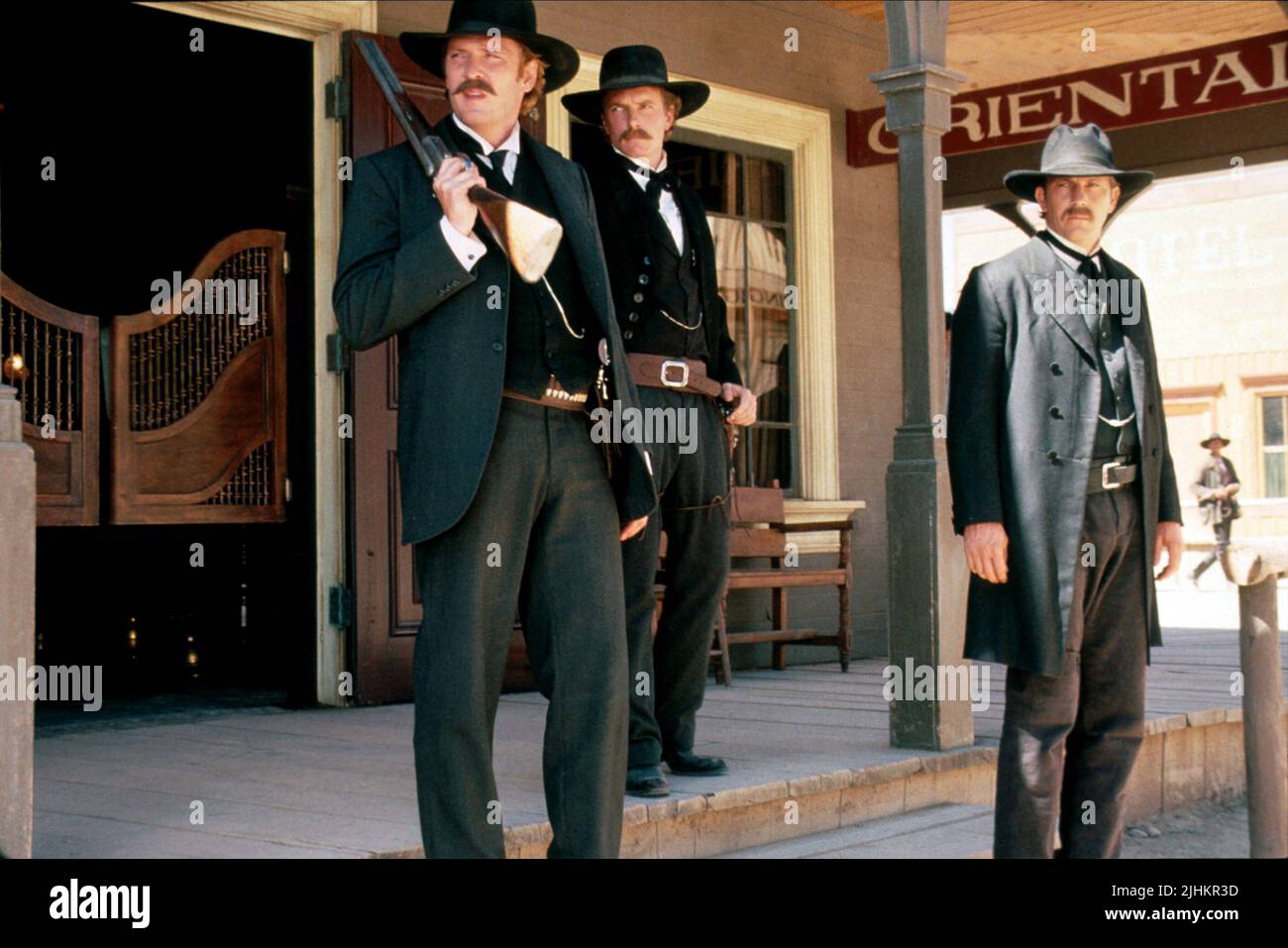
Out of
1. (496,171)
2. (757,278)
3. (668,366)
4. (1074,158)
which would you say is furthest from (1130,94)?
(496,171)

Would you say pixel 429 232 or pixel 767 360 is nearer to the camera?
pixel 429 232

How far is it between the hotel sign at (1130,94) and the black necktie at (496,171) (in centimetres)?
514

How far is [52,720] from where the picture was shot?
21.2ft

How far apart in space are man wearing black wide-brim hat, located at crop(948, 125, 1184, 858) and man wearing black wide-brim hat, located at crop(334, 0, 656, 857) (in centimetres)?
111

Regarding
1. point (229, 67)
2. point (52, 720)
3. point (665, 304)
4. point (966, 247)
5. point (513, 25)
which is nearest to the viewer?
point (513, 25)

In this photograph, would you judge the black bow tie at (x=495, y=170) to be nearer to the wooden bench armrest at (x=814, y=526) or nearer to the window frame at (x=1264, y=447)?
the wooden bench armrest at (x=814, y=526)

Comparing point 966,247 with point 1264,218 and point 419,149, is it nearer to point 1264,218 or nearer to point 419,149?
point 1264,218

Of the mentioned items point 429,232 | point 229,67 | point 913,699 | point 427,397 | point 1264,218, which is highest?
point 1264,218

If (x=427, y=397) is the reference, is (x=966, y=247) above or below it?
above

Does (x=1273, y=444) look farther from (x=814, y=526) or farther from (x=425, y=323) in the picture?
(x=425, y=323)

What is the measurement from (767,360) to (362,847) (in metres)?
5.33

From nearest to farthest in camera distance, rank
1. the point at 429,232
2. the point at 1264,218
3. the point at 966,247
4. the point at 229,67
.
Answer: the point at 429,232, the point at 229,67, the point at 1264,218, the point at 966,247

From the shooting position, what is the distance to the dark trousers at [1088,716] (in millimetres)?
4105
